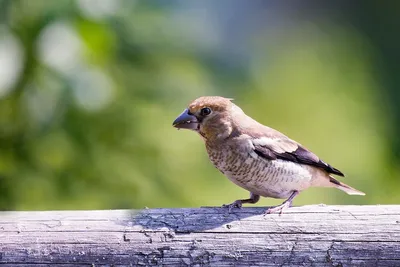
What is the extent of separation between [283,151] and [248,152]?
0.20m

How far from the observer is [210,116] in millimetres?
3803

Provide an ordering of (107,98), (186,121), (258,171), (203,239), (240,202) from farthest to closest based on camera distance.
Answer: (107,98) → (258,171) → (186,121) → (240,202) → (203,239)

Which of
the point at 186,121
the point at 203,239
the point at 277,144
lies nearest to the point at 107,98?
the point at 186,121

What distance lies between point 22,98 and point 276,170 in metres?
1.29

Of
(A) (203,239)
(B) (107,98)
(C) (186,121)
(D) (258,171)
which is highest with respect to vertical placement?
(B) (107,98)

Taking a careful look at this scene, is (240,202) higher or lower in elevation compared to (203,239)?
higher

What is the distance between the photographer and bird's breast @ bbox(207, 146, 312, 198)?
380cm

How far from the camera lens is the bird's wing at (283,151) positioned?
12.6 ft

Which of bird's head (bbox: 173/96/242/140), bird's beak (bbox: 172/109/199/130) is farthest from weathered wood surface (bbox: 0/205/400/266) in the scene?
bird's head (bbox: 173/96/242/140)

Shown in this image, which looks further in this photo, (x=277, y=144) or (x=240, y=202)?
(x=277, y=144)

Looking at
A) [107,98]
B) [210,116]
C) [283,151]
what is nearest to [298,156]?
[283,151]

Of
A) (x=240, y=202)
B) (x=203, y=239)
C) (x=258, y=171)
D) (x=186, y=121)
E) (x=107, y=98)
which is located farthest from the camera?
(x=107, y=98)

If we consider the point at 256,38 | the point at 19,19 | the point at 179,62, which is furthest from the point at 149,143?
the point at 256,38

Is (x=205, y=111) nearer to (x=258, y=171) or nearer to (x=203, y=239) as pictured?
(x=258, y=171)
